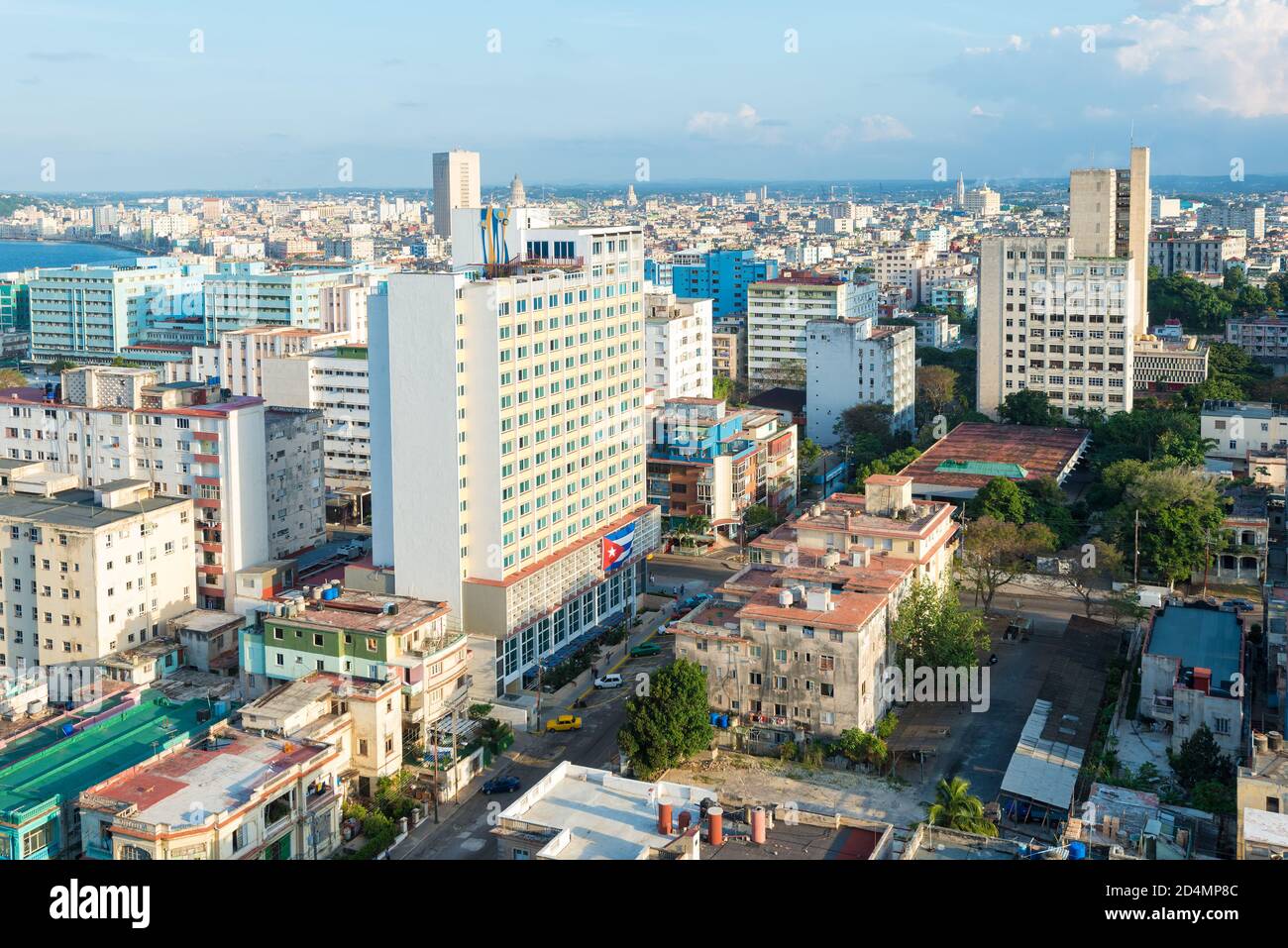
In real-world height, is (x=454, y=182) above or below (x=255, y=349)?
above

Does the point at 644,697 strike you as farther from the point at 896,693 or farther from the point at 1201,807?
the point at 1201,807

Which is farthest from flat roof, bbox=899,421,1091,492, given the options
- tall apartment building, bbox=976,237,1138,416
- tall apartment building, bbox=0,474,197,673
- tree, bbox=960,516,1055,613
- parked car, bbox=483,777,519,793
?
tall apartment building, bbox=0,474,197,673

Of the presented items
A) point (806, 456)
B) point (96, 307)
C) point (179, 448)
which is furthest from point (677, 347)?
point (96, 307)

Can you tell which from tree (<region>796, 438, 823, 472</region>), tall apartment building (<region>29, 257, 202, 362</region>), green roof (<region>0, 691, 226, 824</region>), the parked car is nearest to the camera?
green roof (<region>0, 691, 226, 824</region>)

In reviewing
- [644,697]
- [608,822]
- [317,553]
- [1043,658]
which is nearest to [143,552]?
[317,553]

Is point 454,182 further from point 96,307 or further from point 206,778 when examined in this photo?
point 206,778

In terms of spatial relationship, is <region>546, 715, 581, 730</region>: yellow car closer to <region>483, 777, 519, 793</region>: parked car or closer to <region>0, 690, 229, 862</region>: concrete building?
<region>483, 777, 519, 793</region>: parked car
